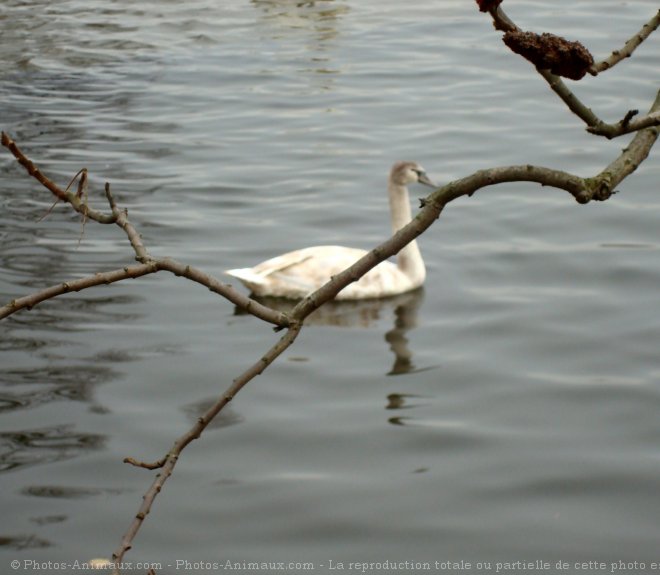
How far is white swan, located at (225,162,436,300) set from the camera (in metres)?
10.4

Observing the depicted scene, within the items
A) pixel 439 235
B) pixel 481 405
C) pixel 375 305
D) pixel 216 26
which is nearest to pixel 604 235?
pixel 439 235

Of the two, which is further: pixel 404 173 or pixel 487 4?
pixel 404 173

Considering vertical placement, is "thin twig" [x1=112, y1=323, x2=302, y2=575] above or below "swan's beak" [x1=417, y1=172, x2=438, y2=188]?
above

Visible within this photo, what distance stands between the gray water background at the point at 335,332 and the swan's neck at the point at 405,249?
23 cm

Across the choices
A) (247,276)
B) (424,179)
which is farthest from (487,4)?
(424,179)

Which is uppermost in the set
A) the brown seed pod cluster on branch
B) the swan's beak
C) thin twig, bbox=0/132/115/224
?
the brown seed pod cluster on branch

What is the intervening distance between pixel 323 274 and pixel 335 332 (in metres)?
0.49

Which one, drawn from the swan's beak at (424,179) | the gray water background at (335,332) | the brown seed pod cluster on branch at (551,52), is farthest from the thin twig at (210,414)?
the swan's beak at (424,179)

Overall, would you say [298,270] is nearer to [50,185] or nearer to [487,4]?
[50,185]

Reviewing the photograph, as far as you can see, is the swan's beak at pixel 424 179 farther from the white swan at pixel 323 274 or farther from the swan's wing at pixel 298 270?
the swan's wing at pixel 298 270

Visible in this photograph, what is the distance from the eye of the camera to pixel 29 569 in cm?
693

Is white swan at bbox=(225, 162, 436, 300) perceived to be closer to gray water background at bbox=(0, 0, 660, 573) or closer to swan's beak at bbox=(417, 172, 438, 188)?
gray water background at bbox=(0, 0, 660, 573)

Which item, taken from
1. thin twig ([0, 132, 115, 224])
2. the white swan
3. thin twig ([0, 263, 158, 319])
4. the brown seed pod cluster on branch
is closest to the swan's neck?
the white swan

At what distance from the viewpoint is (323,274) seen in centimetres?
1036
